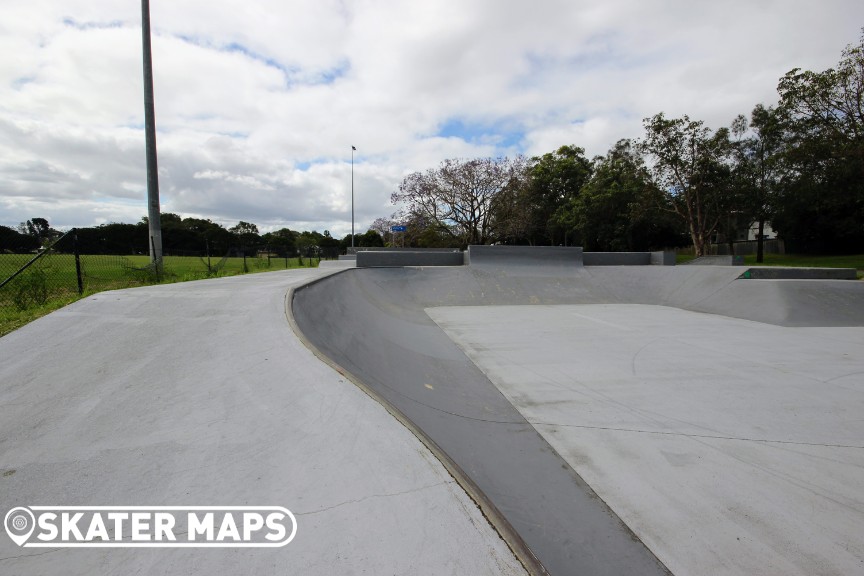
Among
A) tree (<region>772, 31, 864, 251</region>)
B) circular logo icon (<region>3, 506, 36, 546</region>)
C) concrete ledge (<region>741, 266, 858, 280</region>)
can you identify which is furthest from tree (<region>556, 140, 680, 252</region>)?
circular logo icon (<region>3, 506, 36, 546</region>)

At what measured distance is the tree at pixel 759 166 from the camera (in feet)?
81.5

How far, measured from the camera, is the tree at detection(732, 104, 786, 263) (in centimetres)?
2484

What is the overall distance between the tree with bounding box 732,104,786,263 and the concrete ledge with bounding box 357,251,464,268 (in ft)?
68.1

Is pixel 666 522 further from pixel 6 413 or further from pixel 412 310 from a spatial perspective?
pixel 412 310

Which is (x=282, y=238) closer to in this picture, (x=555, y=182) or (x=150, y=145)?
(x=555, y=182)

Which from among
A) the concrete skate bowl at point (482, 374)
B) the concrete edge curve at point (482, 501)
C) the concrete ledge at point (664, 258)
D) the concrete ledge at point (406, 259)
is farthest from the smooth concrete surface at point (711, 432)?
the concrete ledge at point (664, 258)

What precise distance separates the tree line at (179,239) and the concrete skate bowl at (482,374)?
6.05 meters

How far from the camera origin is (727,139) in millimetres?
24016

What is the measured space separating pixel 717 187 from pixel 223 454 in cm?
2976

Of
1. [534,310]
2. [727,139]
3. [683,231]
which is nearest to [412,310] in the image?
[534,310]

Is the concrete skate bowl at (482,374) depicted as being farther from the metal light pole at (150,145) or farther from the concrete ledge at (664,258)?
the metal light pole at (150,145)

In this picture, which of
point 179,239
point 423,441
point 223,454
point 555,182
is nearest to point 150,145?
point 223,454

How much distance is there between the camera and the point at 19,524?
172 centimetres

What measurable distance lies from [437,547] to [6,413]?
284 cm
